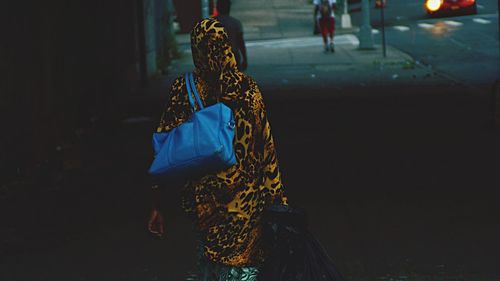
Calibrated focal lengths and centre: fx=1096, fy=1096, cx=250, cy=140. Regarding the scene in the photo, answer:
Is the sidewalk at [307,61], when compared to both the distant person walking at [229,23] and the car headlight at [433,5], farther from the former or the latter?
the car headlight at [433,5]

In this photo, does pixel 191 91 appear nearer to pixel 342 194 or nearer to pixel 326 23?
pixel 342 194

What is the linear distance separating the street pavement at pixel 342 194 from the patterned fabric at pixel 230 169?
2856 mm

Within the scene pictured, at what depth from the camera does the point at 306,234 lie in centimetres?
454

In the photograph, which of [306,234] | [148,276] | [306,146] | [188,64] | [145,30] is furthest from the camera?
[188,64]

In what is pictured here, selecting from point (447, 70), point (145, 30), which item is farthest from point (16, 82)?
point (447, 70)

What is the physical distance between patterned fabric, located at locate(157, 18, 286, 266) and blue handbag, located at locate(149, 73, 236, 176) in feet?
0.47

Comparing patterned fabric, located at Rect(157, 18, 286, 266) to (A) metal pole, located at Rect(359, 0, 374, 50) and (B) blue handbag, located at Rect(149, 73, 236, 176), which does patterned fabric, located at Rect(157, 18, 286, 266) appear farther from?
(A) metal pole, located at Rect(359, 0, 374, 50)

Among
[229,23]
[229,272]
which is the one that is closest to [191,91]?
[229,272]

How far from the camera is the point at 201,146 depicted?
4441mm

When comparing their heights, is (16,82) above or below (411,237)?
above

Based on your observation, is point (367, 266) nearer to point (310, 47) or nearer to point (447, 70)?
point (447, 70)

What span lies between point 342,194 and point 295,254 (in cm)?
621

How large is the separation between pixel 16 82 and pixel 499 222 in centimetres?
584

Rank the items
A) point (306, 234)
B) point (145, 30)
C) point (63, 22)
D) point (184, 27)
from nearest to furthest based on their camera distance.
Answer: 1. point (306, 234)
2. point (63, 22)
3. point (145, 30)
4. point (184, 27)
